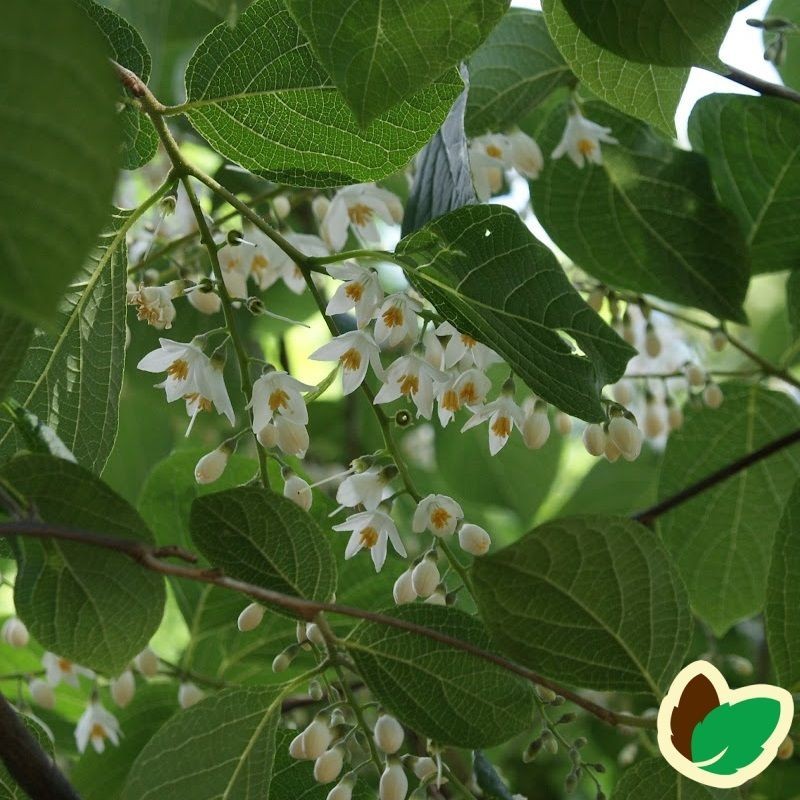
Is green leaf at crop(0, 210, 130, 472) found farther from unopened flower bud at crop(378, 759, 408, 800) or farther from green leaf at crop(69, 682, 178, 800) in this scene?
green leaf at crop(69, 682, 178, 800)

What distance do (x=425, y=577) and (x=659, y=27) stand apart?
607 mm

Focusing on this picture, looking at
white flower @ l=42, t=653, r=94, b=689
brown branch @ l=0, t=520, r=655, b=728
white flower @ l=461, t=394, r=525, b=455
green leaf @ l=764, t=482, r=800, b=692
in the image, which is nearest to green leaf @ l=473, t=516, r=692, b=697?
brown branch @ l=0, t=520, r=655, b=728

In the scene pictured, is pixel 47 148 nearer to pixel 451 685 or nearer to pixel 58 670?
pixel 451 685

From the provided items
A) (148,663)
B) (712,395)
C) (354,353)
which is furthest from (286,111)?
(712,395)

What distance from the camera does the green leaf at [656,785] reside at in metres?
0.94

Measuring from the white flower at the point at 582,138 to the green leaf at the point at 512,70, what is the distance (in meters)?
0.07

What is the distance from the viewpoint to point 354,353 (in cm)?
115

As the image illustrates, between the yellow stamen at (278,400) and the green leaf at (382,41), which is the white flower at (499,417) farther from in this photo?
the green leaf at (382,41)

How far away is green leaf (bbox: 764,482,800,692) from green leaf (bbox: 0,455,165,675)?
591 mm

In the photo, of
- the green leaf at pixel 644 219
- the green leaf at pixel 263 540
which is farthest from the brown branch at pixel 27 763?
the green leaf at pixel 644 219

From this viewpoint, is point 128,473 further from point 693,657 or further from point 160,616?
point 160,616

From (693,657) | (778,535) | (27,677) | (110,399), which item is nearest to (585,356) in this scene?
(778,535)

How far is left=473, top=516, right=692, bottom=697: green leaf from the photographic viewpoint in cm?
84

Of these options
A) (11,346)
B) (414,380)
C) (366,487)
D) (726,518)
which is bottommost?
(726,518)
